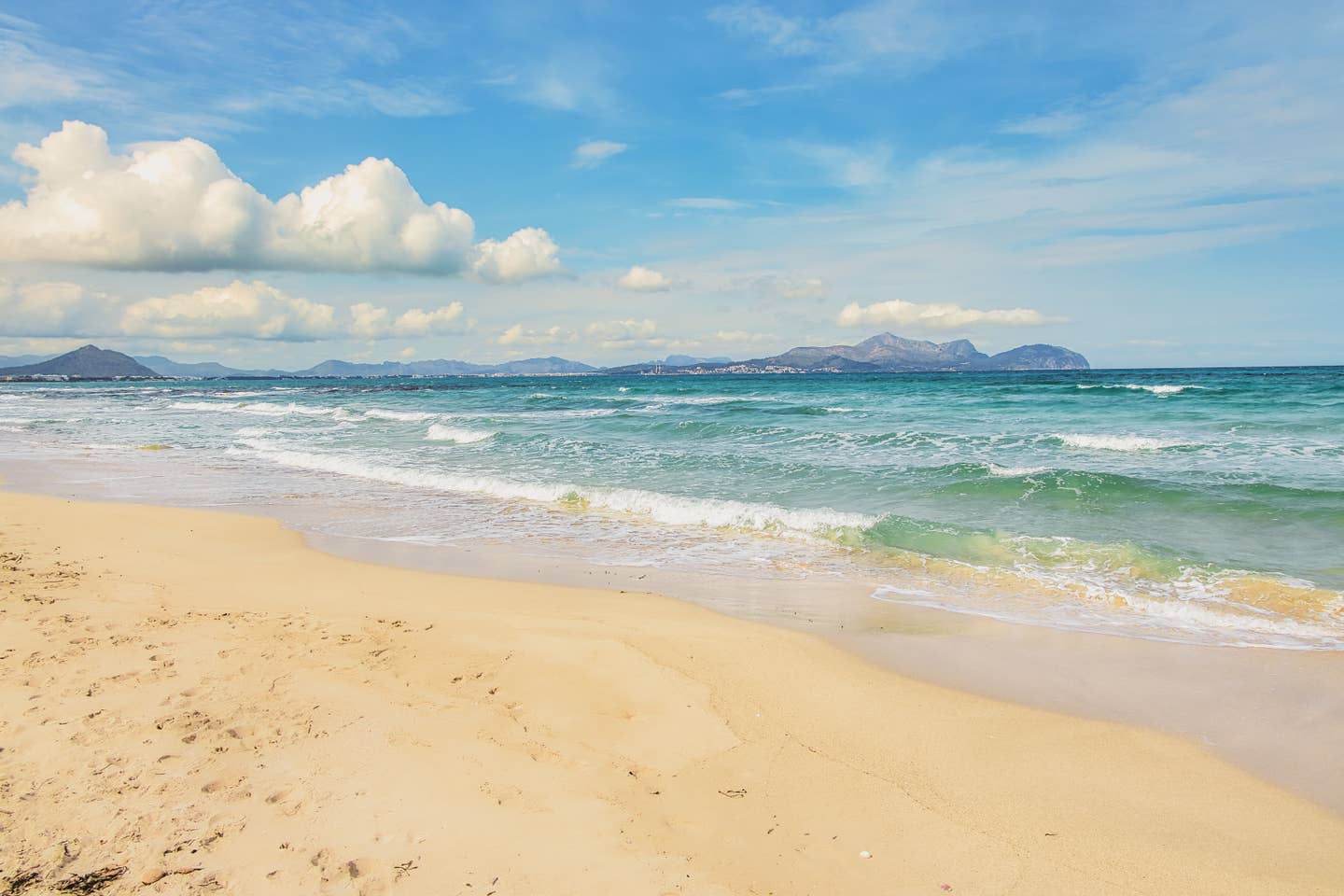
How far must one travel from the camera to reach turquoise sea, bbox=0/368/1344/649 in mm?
7395

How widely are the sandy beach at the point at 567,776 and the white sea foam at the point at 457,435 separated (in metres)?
17.2

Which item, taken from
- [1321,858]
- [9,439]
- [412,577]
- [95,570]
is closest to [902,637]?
[1321,858]

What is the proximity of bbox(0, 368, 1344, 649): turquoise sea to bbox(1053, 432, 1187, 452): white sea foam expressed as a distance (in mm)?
111

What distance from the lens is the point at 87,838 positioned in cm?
301

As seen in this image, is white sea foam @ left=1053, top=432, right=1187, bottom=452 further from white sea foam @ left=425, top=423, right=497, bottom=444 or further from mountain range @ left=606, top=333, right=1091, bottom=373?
mountain range @ left=606, top=333, right=1091, bottom=373

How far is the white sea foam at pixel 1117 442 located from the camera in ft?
57.5

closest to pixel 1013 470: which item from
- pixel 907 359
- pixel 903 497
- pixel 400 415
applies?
pixel 903 497

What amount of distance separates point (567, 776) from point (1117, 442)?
1909cm

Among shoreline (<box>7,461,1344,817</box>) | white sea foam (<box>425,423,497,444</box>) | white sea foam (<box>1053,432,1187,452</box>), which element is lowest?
shoreline (<box>7,461,1344,817</box>)

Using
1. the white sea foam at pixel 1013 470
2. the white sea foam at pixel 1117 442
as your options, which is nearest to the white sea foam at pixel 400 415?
the white sea foam at pixel 1013 470

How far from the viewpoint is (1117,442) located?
18375 millimetres

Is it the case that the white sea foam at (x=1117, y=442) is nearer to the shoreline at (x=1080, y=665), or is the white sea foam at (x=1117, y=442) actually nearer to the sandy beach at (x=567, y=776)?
the shoreline at (x=1080, y=665)

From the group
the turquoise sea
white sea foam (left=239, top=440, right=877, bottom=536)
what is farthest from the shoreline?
white sea foam (left=239, top=440, right=877, bottom=536)

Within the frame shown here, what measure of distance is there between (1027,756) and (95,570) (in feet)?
29.7
